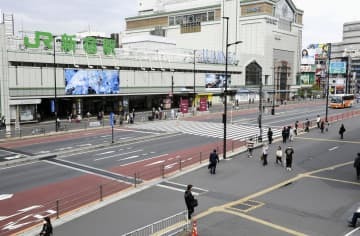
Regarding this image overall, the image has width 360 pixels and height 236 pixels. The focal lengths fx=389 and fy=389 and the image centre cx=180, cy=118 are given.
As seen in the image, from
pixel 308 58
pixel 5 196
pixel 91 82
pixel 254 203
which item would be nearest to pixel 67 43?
pixel 91 82

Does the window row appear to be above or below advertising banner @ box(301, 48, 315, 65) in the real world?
above

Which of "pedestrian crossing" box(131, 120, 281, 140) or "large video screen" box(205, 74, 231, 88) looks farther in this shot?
"large video screen" box(205, 74, 231, 88)

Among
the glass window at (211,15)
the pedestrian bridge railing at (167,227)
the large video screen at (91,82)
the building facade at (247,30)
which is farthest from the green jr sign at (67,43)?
the glass window at (211,15)

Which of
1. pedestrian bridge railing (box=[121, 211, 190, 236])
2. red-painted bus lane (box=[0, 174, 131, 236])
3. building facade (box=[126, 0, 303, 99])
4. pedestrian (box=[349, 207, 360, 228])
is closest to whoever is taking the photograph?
pedestrian bridge railing (box=[121, 211, 190, 236])

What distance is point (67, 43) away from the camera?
55.7 metres

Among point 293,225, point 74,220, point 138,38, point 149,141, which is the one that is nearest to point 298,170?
point 293,225

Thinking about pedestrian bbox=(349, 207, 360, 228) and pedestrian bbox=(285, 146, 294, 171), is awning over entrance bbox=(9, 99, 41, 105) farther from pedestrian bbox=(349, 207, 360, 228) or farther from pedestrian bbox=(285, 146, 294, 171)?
pedestrian bbox=(349, 207, 360, 228)

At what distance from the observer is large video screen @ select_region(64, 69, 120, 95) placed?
5622 centimetres

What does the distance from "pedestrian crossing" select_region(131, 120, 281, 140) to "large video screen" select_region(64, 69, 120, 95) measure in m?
12.9

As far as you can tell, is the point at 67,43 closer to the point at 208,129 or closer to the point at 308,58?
the point at 208,129

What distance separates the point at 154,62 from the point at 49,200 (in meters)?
54.7

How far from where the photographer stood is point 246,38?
11444 centimetres

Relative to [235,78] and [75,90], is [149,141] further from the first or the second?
[235,78]

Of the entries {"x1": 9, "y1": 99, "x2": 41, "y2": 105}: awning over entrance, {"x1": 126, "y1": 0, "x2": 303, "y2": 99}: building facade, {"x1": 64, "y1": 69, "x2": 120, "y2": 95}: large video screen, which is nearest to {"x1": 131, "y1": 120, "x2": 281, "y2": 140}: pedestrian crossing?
{"x1": 64, "y1": 69, "x2": 120, "y2": 95}: large video screen
